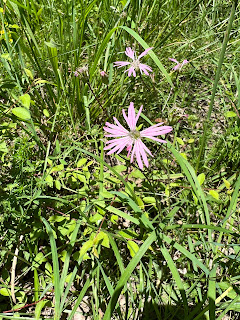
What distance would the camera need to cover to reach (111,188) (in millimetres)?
1215

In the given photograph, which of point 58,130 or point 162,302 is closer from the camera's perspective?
point 162,302

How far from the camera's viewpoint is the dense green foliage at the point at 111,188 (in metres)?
1.02

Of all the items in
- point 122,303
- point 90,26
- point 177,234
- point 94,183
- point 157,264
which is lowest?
point 122,303

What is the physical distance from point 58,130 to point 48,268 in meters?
0.72

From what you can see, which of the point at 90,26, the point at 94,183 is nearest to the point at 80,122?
the point at 94,183

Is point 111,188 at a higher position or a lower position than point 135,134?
lower

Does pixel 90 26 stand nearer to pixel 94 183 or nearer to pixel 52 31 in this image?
pixel 52 31

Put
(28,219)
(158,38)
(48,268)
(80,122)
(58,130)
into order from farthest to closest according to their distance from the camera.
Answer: (158,38), (80,122), (58,130), (28,219), (48,268)

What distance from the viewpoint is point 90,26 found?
1.81 m

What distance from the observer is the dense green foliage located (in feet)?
3.33

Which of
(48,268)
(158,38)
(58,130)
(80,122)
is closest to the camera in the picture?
(48,268)

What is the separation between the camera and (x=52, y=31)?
1630 mm

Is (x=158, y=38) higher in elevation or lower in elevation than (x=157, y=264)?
higher

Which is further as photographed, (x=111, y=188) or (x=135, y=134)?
(x=111, y=188)
